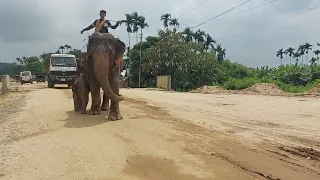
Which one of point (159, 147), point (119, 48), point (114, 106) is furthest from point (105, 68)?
point (159, 147)

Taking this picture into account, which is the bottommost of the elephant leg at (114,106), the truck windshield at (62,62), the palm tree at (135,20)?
the elephant leg at (114,106)

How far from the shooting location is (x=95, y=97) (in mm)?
11141

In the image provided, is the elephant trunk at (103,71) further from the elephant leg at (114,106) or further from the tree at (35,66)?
the tree at (35,66)

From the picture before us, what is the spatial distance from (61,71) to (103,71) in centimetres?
1946

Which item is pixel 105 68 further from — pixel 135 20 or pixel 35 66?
pixel 35 66

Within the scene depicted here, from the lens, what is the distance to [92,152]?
708cm

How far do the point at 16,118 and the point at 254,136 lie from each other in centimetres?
660

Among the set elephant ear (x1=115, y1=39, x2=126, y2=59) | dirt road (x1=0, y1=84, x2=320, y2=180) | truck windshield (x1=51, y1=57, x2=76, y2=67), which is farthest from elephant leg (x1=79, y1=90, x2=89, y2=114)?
A: truck windshield (x1=51, y1=57, x2=76, y2=67)

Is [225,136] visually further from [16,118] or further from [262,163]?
[16,118]

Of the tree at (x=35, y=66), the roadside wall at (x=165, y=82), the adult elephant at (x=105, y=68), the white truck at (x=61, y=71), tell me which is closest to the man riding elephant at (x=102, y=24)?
the adult elephant at (x=105, y=68)

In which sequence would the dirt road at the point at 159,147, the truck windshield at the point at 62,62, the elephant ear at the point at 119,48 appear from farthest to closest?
the truck windshield at the point at 62,62, the elephant ear at the point at 119,48, the dirt road at the point at 159,147

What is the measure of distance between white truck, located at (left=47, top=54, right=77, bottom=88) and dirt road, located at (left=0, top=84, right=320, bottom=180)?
1687 centimetres

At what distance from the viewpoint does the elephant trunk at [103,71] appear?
32.6 feet

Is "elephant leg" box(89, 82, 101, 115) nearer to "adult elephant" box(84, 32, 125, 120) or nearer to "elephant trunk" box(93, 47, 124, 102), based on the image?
"adult elephant" box(84, 32, 125, 120)
